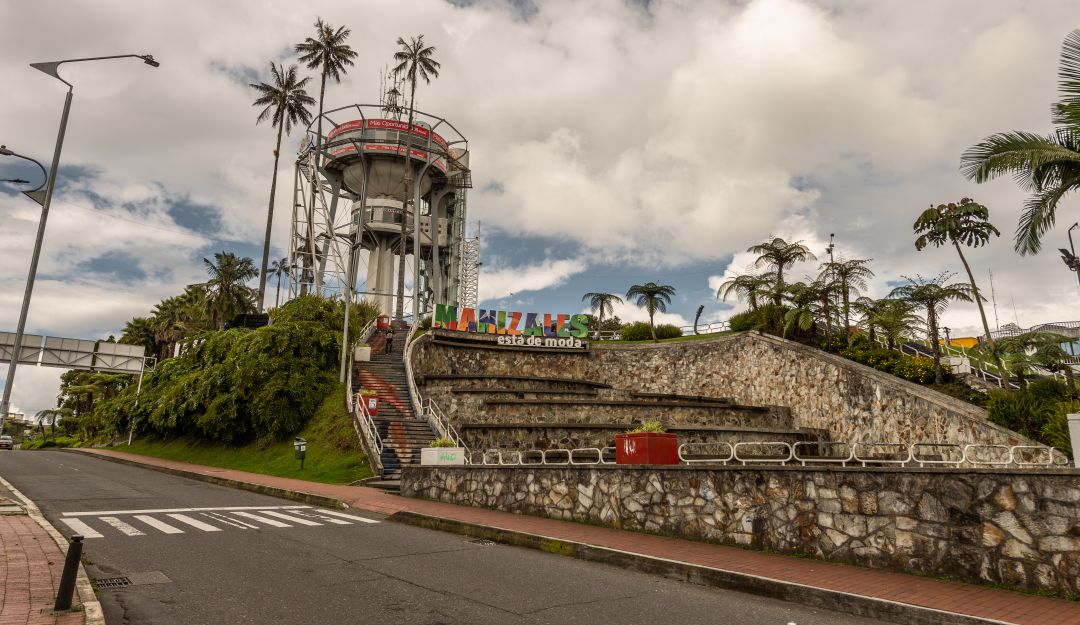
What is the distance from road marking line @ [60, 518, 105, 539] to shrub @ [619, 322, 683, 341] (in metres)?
34.5

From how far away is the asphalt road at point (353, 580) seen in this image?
253 inches

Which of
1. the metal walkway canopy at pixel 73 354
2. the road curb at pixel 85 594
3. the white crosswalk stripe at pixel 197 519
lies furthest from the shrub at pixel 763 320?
the metal walkway canopy at pixel 73 354

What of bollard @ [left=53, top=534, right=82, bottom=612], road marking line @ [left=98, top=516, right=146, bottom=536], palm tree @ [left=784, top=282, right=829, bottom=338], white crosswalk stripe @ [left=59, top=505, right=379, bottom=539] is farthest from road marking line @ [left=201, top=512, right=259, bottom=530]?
palm tree @ [left=784, top=282, right=829, bottom=338]

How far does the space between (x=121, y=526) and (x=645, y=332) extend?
34836 millimetres

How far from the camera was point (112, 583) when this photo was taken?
7441 millimetres

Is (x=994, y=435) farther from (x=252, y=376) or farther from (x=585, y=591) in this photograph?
(x=252, y=376)

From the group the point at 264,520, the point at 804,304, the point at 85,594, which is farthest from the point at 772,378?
the point at 85,594

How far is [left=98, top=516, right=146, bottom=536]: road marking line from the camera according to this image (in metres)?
11.0

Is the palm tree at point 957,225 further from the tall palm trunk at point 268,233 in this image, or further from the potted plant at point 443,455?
the tall palm trunk at point 268,233

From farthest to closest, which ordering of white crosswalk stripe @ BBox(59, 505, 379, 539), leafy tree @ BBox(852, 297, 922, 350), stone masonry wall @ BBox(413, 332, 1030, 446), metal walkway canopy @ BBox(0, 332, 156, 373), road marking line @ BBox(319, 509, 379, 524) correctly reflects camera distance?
metal walkway canopy @ BBox(0, 332, 156, 373)
leafy tree @ BBox(852, 297, 922, 350)
stone masonry wall @ BBox(413, 332, 1030, 446)
road marking line @ BBox(319, 509, 379, 524)
white crosswalk stripe @ BBox(59, 505, 379, 539)

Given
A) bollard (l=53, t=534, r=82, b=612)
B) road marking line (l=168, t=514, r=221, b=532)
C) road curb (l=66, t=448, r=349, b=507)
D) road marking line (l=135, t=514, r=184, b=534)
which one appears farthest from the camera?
road curb (l=66, t=448, r=349, b=507)

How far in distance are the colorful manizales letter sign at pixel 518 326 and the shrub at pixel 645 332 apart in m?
4.57

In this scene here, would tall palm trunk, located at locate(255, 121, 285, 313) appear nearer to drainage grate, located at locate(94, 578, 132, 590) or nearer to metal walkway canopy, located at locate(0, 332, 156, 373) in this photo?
metal walkway canopy, located at locate(0, 332, 156, 373)

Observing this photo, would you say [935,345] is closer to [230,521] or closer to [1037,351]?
[1037,351]
